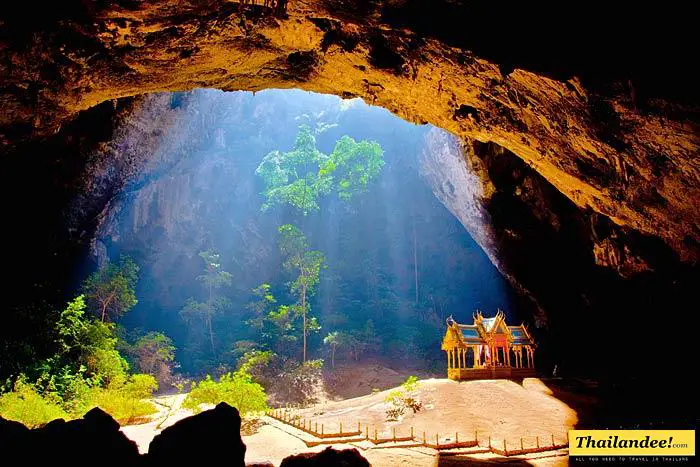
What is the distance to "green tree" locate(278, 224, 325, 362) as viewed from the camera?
26.6 meters

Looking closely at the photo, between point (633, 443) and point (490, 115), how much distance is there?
735cm

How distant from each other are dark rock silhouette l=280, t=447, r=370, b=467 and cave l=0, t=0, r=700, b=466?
5.84 m

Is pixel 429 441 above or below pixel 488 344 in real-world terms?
below

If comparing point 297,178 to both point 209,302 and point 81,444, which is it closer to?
point 209,302

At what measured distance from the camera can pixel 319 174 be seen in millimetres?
34062

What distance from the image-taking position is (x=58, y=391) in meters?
13.6

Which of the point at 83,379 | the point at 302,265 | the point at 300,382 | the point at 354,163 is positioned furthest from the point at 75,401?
the point at 354,163

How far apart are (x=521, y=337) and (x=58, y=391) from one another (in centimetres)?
1774

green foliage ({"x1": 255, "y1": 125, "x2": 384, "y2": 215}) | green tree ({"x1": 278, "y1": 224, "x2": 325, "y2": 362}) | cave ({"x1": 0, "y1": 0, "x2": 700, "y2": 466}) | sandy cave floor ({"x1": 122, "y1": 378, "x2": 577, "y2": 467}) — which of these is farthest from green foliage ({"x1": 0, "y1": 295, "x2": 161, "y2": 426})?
green foliage ({"x1": 255, "y1": 125, "x2": 384, "y2": 215})

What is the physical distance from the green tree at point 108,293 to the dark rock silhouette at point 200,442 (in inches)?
708

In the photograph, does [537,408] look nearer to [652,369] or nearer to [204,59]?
[652,369]

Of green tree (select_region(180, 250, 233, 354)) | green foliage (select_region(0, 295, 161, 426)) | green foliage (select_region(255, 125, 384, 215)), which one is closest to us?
green foliage (select_region(0, 295, 161, 426))

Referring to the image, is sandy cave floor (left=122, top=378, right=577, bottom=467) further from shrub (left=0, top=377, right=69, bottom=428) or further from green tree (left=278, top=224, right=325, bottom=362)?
green tree (left=278, top=224, right=325, bottom=362)

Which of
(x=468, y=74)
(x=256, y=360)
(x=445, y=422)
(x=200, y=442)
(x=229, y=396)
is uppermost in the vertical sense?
(x=468, y=74)
